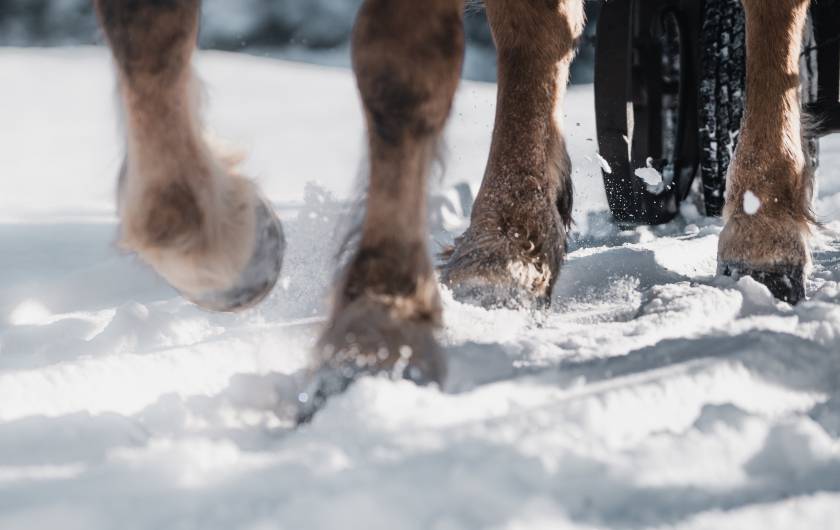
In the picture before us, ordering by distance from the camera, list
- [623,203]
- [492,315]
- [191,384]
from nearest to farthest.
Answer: [191,384] → [492,315] → [623,203]

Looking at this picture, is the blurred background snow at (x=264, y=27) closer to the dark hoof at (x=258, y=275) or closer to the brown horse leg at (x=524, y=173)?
the brown horse leg at (x=524, y=173)

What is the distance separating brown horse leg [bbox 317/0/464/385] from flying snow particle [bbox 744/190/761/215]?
1.21 m

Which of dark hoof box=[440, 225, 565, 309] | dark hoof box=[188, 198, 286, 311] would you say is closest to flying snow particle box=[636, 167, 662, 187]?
dark hoof box=[440, 225, 565, 309]

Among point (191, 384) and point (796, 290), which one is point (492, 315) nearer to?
point (191, 384)

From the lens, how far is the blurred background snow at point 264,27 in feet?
23.6

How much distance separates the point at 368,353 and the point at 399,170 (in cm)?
31

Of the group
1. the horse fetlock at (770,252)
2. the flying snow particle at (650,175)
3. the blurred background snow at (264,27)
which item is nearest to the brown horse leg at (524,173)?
the horse fetlock at (770,252)

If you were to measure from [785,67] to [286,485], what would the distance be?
6.75 ft

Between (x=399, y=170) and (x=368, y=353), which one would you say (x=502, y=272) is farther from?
(x=368, y=353)

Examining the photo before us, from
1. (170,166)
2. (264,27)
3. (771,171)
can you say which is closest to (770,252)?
(771,171)

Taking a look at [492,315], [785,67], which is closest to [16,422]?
[492,315]

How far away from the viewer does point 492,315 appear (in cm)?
202

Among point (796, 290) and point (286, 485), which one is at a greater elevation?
point (286, 485)

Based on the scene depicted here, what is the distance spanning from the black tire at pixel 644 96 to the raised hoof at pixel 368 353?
7.58 feet
